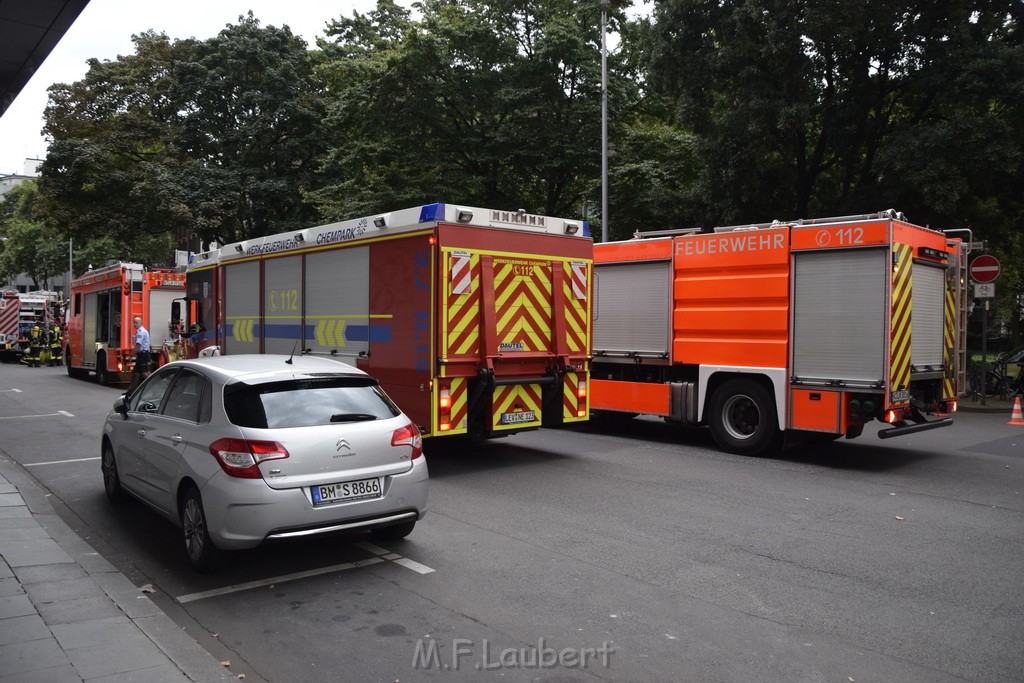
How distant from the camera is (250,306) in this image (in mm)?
13516

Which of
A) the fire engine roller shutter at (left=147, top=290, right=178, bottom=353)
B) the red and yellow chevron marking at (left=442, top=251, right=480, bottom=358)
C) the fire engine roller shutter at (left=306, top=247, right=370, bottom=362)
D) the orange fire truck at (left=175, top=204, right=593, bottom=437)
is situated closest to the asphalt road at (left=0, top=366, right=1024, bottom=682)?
the orange fire truck at (left=175, top=204, right=593, bottom=437)

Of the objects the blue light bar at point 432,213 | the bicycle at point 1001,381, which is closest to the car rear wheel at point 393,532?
the blue light bar at point 432,213

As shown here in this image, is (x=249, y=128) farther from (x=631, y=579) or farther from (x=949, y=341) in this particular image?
(x=631, y=579)

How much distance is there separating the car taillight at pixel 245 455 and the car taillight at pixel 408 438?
883 mm

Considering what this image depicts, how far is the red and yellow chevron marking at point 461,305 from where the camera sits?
9.80 metres

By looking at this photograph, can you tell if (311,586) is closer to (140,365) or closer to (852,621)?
(852,621)

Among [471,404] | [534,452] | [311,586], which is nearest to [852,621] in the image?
[311,586]

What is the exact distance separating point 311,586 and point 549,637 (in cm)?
186

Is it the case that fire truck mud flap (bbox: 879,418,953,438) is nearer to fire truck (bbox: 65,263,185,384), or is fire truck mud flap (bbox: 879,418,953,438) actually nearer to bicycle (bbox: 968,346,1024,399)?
bicycle (bbox: 968,346,1024,399)

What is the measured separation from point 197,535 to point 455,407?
14.3 feet

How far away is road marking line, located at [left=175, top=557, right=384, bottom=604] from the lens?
555 centimetres

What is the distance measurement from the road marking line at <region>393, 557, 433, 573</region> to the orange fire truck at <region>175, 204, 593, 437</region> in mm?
3492

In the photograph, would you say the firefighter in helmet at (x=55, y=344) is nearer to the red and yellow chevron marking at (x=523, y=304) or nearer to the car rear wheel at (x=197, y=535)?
the red and yellow chevron marking at (x=523, y=304)

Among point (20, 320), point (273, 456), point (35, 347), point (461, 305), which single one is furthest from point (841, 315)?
point (20, 320)
